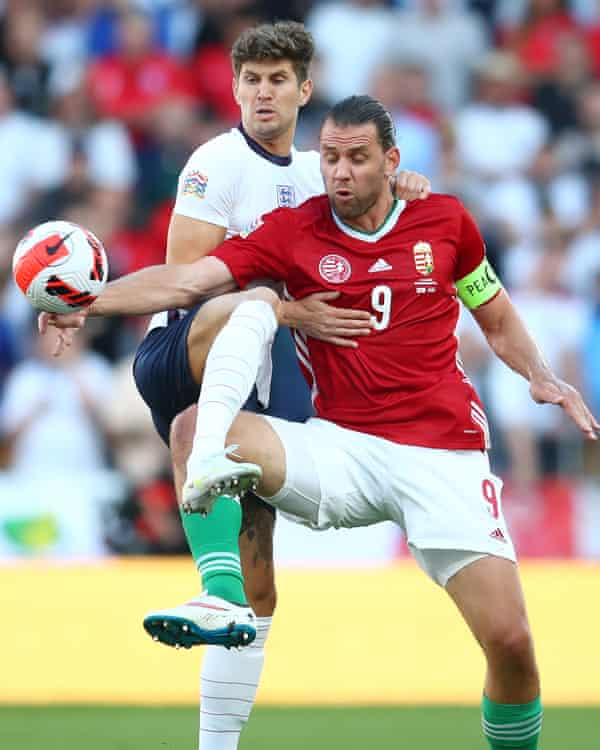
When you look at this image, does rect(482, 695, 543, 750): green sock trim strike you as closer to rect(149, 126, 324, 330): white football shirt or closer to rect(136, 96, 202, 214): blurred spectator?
rect(149, 126, 324, 330): white football shirt

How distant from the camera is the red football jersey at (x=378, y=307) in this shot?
522 cm

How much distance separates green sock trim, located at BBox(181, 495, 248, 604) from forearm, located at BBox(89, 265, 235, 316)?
0.68 meters

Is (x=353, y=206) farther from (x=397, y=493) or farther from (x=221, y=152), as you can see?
(x=397, y=493)

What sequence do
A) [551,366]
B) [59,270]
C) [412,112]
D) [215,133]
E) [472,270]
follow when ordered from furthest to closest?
[412,112]
[215,133]
[551,366]
[472,270]
[59,270]

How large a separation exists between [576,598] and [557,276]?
115 inches

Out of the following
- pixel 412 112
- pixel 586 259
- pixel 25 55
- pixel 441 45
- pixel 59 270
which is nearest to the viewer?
pixel 59 270

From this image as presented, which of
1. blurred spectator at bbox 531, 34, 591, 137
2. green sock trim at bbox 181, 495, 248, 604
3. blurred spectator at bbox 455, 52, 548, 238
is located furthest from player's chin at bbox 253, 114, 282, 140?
blurred spectator at bbox 531, 34, 591, 137

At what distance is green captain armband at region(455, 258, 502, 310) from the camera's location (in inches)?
216

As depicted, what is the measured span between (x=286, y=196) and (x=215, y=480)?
151 cm

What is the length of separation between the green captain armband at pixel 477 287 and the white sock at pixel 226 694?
139cm

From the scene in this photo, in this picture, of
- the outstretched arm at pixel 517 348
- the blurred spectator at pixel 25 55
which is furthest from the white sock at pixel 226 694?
the blurred spectator at pixel 25 55

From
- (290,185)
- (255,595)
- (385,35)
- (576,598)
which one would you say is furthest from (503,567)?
(385,35)

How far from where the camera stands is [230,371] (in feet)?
15.7

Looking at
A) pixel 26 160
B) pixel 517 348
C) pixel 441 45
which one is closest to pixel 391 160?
pixel 517 348
